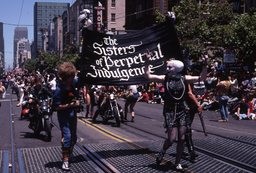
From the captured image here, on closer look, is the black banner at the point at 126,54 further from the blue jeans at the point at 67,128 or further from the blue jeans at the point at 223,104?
the blue jeans at the point at 223,104

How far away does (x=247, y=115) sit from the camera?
65.9ft

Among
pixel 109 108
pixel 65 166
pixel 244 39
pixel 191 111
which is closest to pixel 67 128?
pixel 65 166

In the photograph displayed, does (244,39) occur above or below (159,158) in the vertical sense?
above

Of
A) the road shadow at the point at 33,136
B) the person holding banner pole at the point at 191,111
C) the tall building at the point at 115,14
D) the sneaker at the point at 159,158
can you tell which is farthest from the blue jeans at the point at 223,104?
the tall building at the point at 115,14

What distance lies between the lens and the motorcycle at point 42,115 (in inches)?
516

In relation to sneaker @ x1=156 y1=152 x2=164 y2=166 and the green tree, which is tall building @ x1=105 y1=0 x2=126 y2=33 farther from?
sneaker @ x1=156 y1=152 x2=164 y2=166

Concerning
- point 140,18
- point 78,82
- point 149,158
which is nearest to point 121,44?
point 78,82

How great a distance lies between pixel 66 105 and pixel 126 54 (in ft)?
6.16

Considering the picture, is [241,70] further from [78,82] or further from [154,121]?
[78,82]

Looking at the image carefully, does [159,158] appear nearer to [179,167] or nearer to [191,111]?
[179,167]

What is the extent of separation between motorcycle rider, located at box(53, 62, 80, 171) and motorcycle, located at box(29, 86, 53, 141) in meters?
3.85

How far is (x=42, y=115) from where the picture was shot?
13430 mm

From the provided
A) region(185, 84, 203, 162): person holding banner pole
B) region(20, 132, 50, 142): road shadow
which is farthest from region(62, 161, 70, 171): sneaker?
region(20, 132, 50, 142): road shadow

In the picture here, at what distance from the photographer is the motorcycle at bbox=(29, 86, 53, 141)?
13.1 metres
